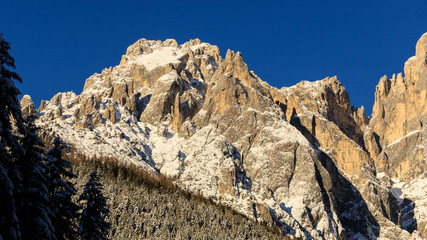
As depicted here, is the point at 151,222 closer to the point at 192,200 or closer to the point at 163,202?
the point at 163,202

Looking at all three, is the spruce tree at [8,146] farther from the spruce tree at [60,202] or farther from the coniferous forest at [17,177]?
the spruce tree at [60,202]

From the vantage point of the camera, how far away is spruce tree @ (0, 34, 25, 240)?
19094 millimetres

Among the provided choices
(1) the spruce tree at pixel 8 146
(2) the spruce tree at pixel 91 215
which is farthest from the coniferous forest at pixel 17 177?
(2) the spruce tree at pixel 91 215

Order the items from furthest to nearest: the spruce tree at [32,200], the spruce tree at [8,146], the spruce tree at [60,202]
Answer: the spruce tree at [60,202], the spruce tree at [32,200], the spruce tree at [8,146]

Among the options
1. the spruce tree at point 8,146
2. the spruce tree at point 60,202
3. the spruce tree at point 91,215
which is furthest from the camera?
the spruce tree at point 91,215

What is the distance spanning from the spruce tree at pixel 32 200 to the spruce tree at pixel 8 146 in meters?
0.73

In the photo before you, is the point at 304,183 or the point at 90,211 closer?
the point at 90,211

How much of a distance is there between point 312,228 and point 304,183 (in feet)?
70.1

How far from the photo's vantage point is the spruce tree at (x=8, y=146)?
752 inches

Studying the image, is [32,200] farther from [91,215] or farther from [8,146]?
[91,215]

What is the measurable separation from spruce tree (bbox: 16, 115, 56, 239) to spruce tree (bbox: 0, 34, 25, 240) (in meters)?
0.73

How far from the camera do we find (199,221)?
138 m

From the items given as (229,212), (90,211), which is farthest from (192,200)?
(90,211)

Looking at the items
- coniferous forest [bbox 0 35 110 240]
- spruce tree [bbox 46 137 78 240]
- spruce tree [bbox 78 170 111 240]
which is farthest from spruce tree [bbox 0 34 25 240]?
spruce tree [bbox 78 170 111 240]
